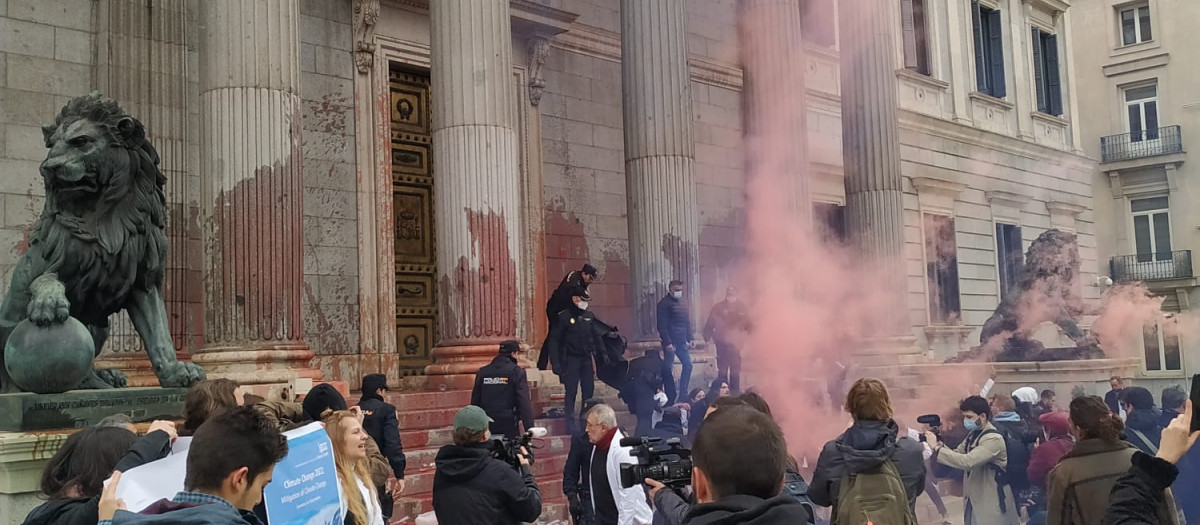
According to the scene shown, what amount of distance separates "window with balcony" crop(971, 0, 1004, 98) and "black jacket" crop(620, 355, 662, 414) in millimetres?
17703

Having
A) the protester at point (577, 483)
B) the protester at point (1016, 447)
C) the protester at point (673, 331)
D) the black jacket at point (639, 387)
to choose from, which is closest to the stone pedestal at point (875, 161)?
the protester at point (673, 331)

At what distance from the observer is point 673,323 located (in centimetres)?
1310

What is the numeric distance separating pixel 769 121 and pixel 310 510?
13.8 metres

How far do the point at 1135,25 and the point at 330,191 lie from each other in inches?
1293

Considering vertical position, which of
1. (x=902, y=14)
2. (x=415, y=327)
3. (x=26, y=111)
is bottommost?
(x=415, y=327)

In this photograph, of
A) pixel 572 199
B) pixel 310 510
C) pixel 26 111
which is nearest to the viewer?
pixel 310 510

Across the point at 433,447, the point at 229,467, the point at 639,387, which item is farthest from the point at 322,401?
the point at 639,387

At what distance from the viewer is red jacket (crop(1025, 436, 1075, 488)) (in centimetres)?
767

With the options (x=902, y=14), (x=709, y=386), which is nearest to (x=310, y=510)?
(x=709, y=386)

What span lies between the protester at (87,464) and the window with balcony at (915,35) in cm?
2259

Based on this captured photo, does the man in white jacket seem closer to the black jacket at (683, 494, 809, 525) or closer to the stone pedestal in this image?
the black jacket at (683, 494, 809, 525)

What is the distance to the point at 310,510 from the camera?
147 inches

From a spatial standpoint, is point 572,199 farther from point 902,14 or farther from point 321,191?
point 902,14

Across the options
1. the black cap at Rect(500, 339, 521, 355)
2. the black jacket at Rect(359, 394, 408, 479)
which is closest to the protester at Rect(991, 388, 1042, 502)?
the black cap at Rect(500, 339, 521, 355)
